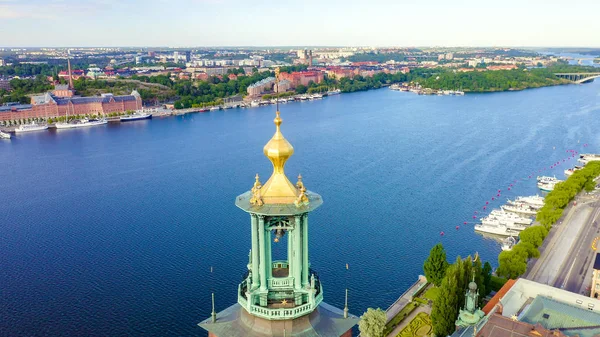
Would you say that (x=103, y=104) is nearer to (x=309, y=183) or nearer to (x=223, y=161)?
(x=223, y=161)

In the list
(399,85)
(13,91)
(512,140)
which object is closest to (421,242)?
(512,140)

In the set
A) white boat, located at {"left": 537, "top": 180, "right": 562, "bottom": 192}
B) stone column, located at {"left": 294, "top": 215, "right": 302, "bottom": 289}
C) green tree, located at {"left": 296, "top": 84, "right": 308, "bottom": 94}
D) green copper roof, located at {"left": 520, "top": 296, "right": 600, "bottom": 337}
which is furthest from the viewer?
green tree, located at {"left": 296, "top": 84, "right": 308, "bottom": 94}

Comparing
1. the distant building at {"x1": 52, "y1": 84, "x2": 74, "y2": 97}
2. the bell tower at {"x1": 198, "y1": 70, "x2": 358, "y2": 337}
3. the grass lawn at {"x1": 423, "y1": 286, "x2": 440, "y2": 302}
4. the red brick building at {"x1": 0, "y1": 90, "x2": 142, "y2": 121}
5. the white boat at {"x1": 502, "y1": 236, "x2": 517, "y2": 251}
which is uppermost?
the bell tower at {"x1": 198, "y1": 70, "x2": 358, "y2": 337}

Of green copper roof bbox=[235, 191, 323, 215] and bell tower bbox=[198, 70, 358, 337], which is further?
bell tower bbox=[198, 70, 358, 337]

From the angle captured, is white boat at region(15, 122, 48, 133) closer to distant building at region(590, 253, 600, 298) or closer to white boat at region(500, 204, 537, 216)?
white boat at region(500, 204, 537, 216)

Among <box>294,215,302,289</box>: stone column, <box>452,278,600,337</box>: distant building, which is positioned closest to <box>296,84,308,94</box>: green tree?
<box>452,278,600,337</box>: distant building

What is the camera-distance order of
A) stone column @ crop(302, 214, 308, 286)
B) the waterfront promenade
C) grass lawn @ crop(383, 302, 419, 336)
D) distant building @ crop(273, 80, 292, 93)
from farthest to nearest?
distant building @ crop(273, 80, 292, 93)
the waterfront promenade
grass lawn @ crop(383, 302, 419, 336)
stone column @ crop(302, 214, 308, 286)

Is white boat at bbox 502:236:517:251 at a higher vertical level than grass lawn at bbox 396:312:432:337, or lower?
lower

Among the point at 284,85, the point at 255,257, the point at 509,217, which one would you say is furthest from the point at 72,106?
the point at 255,257
